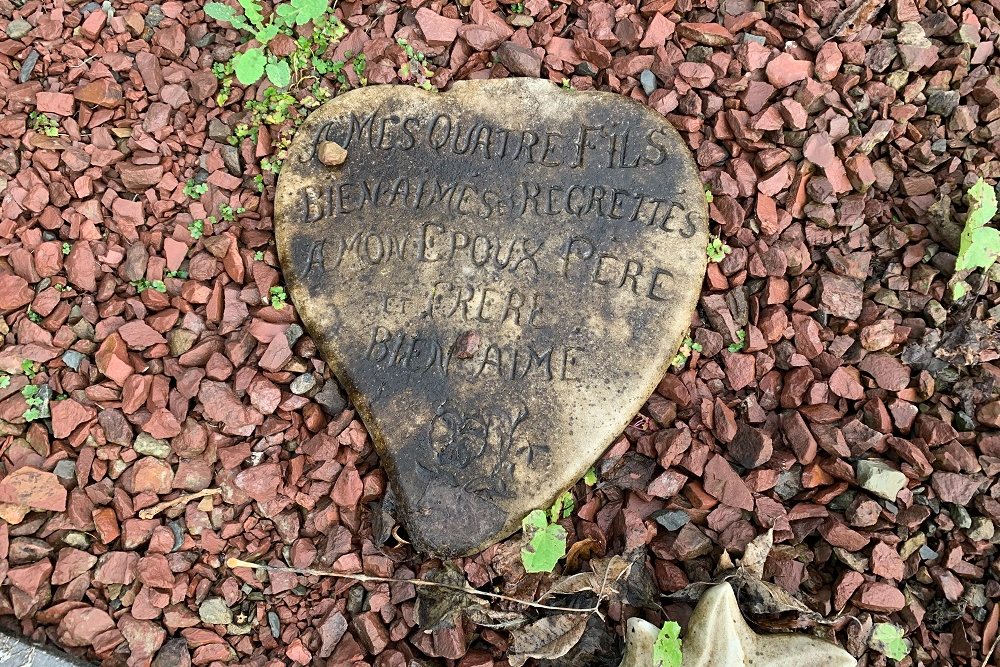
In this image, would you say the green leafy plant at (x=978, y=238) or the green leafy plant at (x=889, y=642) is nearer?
the green leafy plant at (x=889, y=642)

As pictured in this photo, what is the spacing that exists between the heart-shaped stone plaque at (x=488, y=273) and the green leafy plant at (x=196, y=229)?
0.25m

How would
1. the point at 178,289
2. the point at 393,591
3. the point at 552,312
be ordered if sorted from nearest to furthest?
the point at 393,591 → the point at 552,312 → the point at 178,289

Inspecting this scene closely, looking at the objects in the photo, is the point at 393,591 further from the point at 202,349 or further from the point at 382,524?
the point at 202,349

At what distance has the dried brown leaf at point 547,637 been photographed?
176 cm

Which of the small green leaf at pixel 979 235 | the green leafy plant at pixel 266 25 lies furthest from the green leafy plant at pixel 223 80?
the small green leaf at pixel 979 235

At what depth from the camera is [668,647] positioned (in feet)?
5.40

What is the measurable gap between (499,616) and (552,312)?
2.56ft

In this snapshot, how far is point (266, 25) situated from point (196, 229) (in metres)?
0.69

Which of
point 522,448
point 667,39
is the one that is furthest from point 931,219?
point 522,448

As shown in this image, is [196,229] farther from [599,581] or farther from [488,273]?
[599,581]

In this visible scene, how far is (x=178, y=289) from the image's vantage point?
2.14 m

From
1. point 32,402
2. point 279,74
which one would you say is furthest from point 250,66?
point 32,402

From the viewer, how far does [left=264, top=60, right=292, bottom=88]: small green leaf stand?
2.21 metres

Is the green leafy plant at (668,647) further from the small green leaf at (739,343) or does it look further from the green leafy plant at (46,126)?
the green leafy plant at (46,126)
